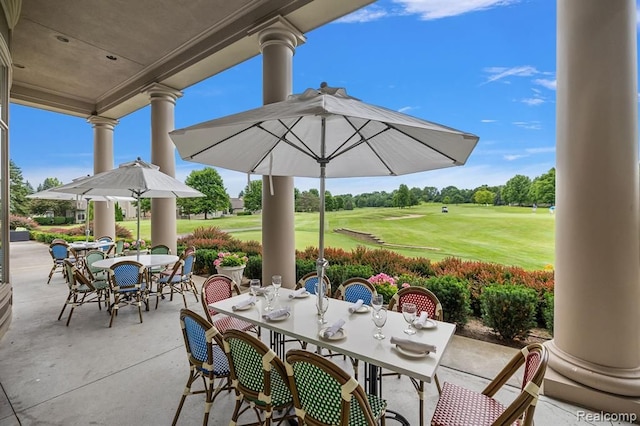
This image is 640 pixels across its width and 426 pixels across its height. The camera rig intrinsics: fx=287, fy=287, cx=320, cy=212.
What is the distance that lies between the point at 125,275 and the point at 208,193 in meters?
12.5

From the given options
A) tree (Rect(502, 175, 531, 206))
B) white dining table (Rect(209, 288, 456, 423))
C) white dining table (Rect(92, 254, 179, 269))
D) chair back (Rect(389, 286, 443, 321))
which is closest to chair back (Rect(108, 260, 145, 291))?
white dining table (Rect(92, 254, 179, 269))

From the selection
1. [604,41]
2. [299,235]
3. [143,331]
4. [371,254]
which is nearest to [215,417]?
[143,331]

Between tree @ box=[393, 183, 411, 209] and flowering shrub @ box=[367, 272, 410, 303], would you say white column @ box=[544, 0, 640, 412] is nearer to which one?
flowering shrub @ box=[367, 272, 410, 303]

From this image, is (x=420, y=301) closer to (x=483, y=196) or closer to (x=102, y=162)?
(x=483, y=196)

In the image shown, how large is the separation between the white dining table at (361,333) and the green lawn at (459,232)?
11.6ft

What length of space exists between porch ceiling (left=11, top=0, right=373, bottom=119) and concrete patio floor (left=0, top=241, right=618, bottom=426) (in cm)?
536

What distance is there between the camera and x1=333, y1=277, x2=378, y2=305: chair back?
322cm

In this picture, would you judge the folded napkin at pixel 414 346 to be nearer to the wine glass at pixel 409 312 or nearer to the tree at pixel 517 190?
the wine glass at pixel 409 312

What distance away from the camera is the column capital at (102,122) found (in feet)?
33.0

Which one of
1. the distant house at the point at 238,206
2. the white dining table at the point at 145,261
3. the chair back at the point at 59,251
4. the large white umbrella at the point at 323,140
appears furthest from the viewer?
the distant house at the point at 238,206

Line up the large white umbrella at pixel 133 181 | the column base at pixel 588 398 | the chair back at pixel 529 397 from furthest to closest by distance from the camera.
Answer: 1. the large white umbrella at pixel 133 181
2. the column base at pixel 588 398
3. the chair back at pixel 529 397

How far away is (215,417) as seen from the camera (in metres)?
2.45

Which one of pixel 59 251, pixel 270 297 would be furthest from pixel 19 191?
pixel 270 297

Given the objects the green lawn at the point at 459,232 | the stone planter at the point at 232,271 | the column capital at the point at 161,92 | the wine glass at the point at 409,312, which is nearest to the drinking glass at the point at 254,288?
the wine glass at the point at 409,312
